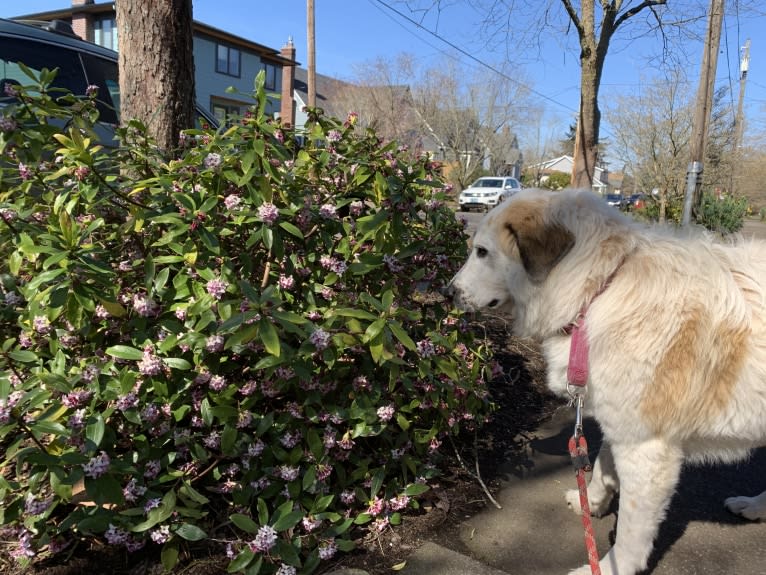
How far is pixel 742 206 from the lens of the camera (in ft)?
65.3

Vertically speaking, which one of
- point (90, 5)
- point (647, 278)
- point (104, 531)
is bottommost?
point (104, 531)

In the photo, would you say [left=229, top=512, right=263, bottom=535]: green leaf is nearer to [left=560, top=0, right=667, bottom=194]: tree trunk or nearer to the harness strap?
the harness strap

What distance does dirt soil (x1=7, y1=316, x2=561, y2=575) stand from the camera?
219 cm

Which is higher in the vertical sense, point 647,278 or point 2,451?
point 647,278

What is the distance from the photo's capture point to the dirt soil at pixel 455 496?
7.19 feet

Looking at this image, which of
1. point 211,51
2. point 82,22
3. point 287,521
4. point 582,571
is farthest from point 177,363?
point 82,22

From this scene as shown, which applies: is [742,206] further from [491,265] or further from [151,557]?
[151,557]

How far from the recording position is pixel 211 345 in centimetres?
203

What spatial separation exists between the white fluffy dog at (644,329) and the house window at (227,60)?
1552 inches

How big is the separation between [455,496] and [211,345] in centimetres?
172

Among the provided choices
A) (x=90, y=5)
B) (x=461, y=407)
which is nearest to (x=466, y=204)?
(x=90, y=5)

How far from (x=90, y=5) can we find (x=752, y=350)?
41.9 m

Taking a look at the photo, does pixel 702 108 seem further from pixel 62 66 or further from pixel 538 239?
pixel 62 66

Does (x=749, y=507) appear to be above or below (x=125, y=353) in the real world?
below
